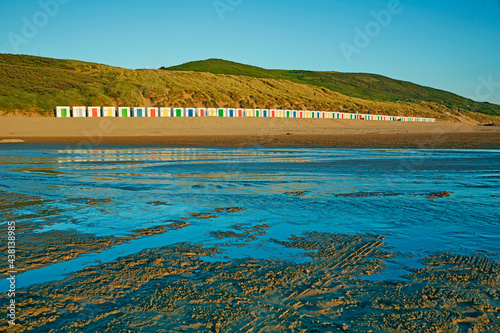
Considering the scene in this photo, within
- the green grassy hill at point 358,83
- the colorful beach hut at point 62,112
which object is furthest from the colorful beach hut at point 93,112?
the green grassy hill at point 358,83

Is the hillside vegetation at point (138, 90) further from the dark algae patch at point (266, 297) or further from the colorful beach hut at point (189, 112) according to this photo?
the dark algae patch at point (266, 297)

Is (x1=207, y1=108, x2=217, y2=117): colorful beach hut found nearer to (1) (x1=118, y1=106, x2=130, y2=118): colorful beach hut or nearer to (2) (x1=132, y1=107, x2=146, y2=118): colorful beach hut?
(2) (x1=132, y1=107, x2=146, y2=118): colorful beach hut

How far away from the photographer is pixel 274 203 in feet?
26.9

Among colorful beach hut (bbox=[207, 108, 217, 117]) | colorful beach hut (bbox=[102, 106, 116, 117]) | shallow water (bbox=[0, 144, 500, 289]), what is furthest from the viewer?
colorful beach hut (bbox=[207, 108, 217, 117])

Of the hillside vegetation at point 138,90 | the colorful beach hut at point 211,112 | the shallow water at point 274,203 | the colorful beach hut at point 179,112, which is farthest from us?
the hillside vegetation at point 138,90

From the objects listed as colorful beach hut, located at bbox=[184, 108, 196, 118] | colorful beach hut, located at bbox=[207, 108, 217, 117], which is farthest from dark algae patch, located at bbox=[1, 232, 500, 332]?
colorful beach hut, located at bbox=[207, 108, 217, 117]

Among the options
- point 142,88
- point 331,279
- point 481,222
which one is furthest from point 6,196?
point 142,88

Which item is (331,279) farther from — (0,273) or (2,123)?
(2,123)

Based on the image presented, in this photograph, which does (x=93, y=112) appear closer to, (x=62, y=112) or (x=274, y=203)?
(x=62, y=112)

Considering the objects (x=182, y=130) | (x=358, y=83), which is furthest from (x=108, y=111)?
(x=358, y=83)

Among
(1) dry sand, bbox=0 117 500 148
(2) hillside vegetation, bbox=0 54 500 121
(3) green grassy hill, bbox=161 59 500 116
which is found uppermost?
(3) green grassy hill, bbox=161 59 500 116

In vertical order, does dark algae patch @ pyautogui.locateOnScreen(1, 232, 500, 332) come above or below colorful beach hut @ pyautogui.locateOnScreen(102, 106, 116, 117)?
below

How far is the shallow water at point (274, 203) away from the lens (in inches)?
217

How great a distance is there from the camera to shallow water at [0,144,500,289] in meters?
5.52
